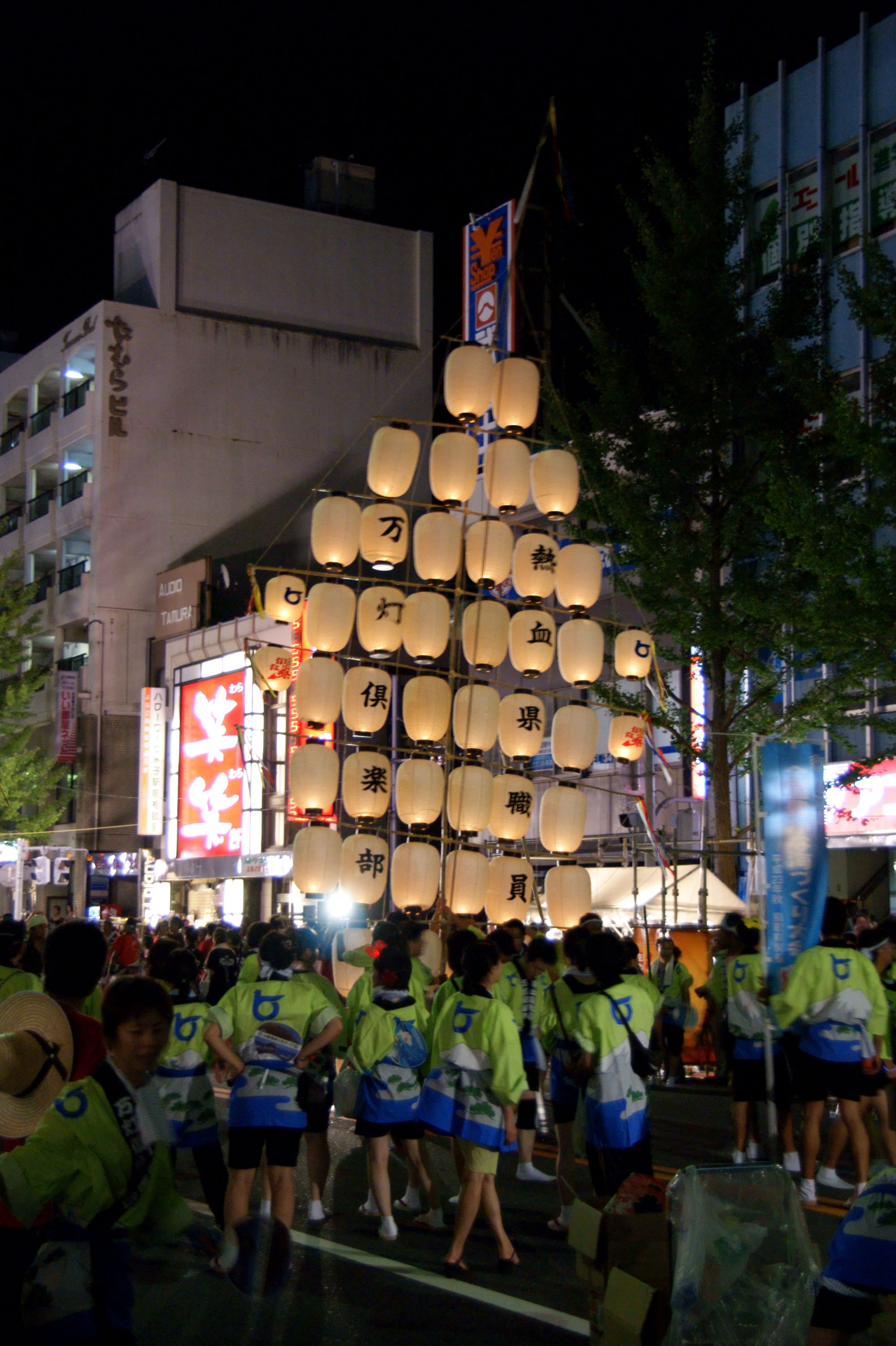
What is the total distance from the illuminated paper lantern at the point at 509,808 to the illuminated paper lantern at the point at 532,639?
149cm

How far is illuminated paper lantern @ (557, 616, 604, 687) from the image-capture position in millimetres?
Result: 17734

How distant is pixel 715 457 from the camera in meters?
17.3

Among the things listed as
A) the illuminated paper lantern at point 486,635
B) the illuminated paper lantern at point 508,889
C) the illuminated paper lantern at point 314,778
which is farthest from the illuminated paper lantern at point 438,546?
the illuminated paper lantern at point 508,889

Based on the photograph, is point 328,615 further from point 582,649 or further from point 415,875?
point 415,875

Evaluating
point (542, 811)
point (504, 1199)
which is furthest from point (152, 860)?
point (504, 1199)

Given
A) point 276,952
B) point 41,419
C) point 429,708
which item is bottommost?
point 276,952

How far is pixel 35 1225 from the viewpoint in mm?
3475

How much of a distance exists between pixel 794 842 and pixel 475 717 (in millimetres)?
10469

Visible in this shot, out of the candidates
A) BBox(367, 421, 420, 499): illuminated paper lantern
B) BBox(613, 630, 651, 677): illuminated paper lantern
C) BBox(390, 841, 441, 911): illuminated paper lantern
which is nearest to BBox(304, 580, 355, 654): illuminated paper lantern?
BBox(367, 421, 420, 499): illuminated paper lantern

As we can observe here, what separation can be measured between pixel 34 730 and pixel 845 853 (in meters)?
27.1

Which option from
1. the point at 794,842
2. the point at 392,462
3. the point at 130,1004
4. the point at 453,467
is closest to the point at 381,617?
the point at 392,462

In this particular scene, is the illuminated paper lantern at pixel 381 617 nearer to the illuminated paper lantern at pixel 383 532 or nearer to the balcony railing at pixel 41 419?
the illuminated paper lantern at pixel 383 532

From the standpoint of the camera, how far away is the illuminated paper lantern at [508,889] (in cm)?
1766

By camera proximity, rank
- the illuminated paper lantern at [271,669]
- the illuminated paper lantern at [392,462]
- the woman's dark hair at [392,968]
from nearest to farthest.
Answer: the woman's dark hair at [392,968], the illuminated paper lantern at [392,462], the illuminated paper lantern at [271,669]
